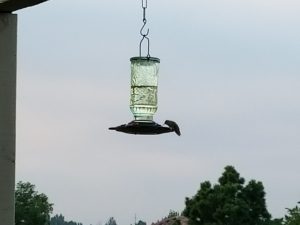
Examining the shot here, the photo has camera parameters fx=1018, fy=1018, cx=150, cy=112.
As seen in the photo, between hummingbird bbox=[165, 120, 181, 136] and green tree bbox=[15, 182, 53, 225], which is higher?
green tree bbox=[15, 182, 53, 225]

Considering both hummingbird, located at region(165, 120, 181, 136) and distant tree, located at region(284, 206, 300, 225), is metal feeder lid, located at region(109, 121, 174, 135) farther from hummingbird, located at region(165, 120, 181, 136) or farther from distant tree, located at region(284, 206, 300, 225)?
distant tree, located at region(284, 206, 300, 225)

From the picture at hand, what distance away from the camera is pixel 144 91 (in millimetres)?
4219

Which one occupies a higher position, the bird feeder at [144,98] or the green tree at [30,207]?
the green tree at [30,207]

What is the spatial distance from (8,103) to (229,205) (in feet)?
89.0

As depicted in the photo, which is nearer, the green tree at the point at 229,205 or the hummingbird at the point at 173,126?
the hummingbird at the point at 173,126

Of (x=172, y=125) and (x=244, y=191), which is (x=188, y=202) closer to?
(x=244, y=191)

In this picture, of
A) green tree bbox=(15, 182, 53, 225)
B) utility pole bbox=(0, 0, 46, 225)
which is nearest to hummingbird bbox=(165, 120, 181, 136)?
utility pole bbox=(0, 0, 46, 225)

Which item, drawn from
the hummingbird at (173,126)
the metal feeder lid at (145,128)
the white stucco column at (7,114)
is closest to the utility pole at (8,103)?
the white stucco column at (7,114)

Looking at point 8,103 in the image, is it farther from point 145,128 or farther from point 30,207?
point 30,207

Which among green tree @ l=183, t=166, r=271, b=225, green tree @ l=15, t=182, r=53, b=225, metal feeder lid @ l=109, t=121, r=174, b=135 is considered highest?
green tree @ l=15, t=182, r=53, b=225

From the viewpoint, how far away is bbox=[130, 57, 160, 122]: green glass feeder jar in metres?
4.22

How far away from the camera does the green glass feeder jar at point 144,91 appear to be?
166 inches

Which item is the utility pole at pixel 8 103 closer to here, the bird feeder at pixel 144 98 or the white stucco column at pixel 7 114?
the white stucco column at pixel 7 114

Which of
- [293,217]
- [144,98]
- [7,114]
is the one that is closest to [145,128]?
[144,98]
